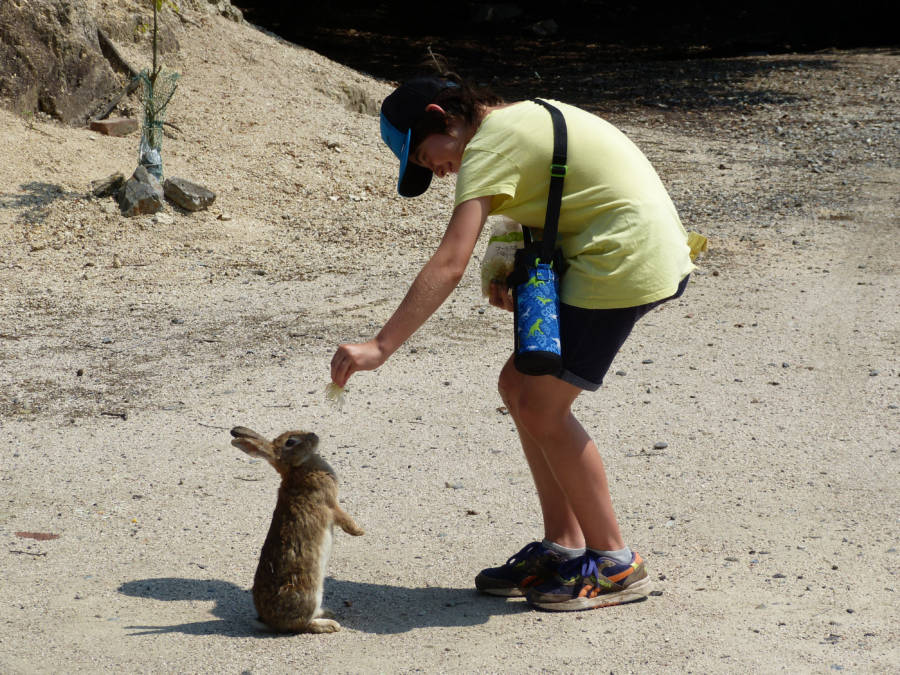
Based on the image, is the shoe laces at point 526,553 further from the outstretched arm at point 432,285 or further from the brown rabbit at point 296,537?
the outstretched arm at point 432,285

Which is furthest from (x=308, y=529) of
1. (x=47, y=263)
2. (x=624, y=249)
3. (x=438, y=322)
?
(x=47, y=263)

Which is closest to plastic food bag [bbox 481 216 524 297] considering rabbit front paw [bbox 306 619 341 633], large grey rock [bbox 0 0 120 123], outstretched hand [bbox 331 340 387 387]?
outstretched hand [bbox 331 340 387 387]

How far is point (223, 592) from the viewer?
390cm

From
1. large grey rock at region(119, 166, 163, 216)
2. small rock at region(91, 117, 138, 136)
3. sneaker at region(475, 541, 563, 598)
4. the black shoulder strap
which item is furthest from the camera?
small rock at region(91, 117, 138, 136)

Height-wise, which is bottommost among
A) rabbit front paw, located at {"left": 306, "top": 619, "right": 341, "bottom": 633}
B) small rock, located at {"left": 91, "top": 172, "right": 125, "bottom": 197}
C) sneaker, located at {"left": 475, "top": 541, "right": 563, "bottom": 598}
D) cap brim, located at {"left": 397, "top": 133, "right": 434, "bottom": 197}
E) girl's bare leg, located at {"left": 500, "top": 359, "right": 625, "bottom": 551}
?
small rock, located at {"left": 91, "top": 172, "right": 125, "bottom": 197}

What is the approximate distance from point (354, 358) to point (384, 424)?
254 centimetres

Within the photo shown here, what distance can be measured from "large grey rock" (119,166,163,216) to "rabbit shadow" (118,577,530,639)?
586 centimetres

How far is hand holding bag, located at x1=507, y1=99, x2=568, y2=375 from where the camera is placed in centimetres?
319

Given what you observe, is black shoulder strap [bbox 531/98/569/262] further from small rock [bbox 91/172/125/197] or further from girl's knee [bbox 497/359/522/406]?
small rock [bbox 91/172/125/197]

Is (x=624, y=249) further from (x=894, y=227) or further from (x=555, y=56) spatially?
(x=555, y=56)

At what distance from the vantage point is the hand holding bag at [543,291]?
319 centimetres

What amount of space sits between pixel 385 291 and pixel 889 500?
438 centimetres

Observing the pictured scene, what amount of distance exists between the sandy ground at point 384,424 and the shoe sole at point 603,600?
4 cm

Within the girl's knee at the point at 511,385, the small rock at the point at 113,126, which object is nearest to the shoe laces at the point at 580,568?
the girl's knee at the point at 511,385
